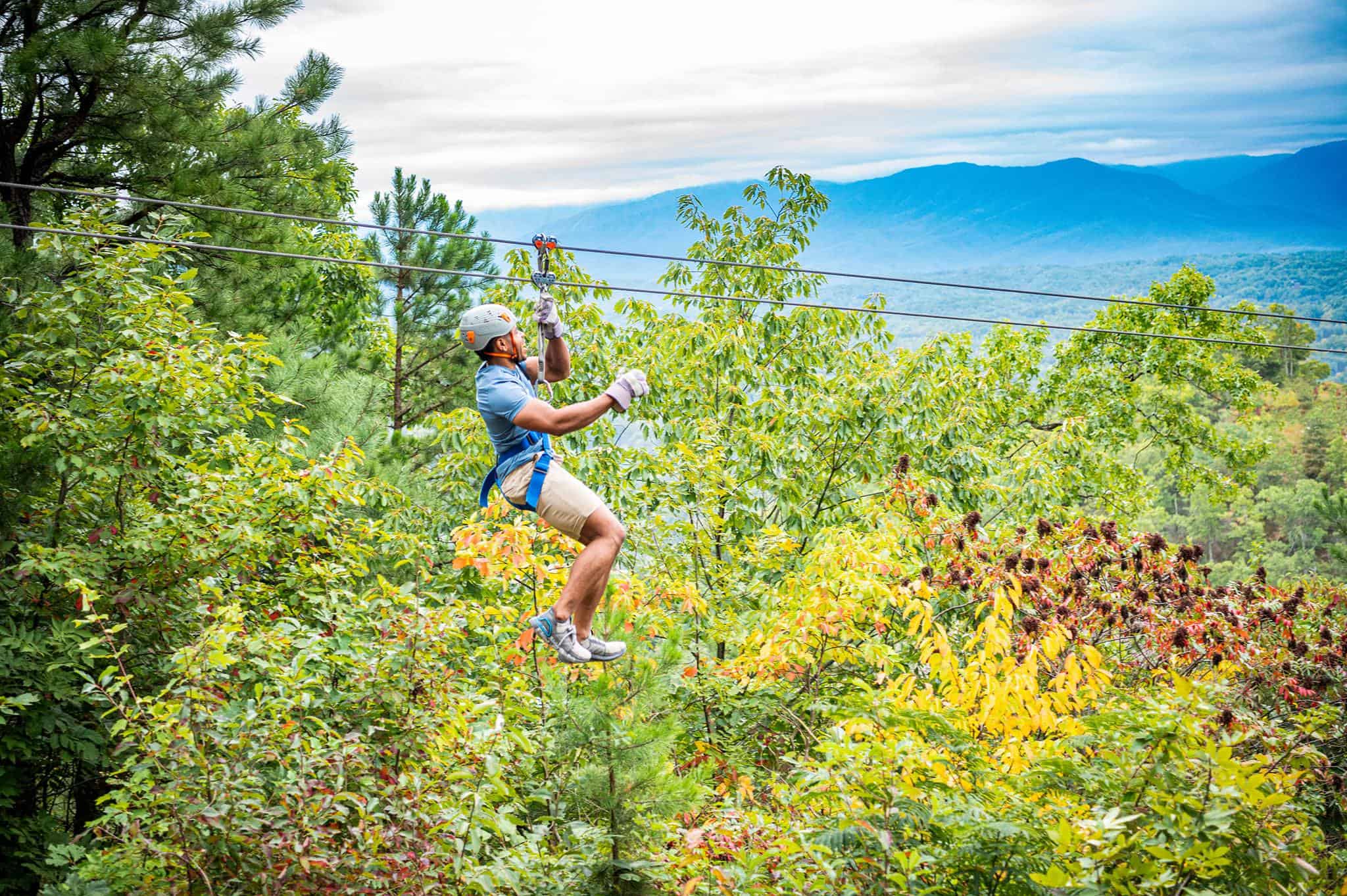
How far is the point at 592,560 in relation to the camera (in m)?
4.79

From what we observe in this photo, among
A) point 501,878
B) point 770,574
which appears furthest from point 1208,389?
point 501,878

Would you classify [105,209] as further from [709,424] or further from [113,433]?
[709,424]

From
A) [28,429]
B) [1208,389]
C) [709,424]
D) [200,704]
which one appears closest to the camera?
[200,704]

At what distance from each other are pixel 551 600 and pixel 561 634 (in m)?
2.23

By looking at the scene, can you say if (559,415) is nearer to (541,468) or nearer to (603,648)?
(541,468)

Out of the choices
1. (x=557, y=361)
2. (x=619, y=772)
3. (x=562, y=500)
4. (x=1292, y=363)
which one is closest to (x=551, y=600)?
(x=619, y=772)

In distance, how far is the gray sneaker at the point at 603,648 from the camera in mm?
5023

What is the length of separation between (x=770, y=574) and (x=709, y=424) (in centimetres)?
171

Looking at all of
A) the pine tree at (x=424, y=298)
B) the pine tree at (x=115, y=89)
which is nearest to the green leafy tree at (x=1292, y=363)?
the pine tree at (x=424, y=298)

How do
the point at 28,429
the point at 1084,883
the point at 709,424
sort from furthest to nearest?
1. the point at 709,424
2. the point at 28,429
3. the point at 1084,883

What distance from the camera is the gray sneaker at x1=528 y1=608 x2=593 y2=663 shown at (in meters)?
4.85

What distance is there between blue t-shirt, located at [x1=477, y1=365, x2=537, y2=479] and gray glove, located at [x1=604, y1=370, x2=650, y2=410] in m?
0.44

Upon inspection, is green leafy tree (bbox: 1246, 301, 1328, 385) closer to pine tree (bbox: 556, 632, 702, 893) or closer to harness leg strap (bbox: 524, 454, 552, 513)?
pine tree (bbox: 556, 632, 702, 893)

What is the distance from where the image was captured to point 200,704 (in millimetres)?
4344
